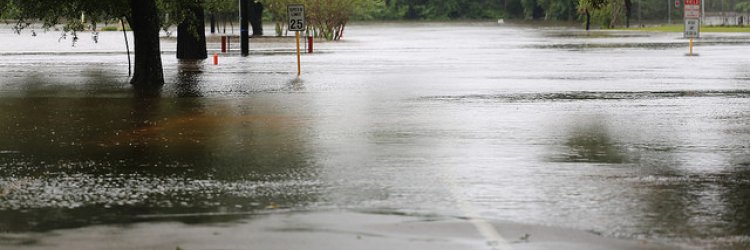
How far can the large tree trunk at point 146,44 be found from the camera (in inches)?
1211

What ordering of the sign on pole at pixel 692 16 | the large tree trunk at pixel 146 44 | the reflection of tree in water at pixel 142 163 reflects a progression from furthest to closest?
the sign on pole at pixel 692 16 < the large tree trunk at pixel 146 44 < the reflection of tree in water at pixel 142 163

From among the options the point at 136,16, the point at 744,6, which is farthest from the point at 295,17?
the point at 744,6

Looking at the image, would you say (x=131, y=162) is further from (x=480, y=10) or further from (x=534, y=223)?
(x=480, y=10)

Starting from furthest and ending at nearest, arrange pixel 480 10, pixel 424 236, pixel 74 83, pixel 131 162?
pixel 480 10, pixel 74 83, pixel 131 162, pixel 424 236

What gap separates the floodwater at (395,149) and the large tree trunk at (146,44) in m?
0.69

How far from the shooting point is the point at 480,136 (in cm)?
1725

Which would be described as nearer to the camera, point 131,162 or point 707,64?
point 131,162

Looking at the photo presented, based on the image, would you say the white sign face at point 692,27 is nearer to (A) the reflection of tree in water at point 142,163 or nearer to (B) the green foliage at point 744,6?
(A) the reflection of tree in water at point 142,163

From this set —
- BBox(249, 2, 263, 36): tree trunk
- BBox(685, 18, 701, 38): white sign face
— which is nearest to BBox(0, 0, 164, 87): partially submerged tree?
BBox(685, 18, 701, 38): white sign face

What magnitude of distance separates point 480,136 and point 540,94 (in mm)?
8801

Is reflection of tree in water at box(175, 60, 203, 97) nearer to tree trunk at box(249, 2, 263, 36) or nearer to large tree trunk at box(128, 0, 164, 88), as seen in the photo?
large tree trunk at box(128, 0, 164, 88)

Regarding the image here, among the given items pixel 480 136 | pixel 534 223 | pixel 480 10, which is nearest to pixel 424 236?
pixel 534 223

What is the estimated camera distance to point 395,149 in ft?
51.5

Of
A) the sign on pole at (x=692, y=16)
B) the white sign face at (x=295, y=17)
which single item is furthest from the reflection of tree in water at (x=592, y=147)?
the sign on pole at (x=692, y=16)
